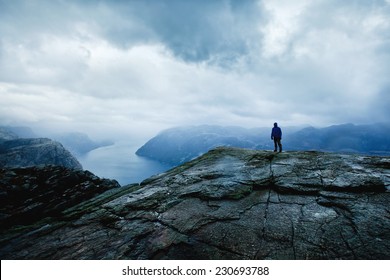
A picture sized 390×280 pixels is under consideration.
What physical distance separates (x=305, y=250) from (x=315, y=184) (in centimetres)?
655

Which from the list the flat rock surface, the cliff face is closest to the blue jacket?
the cliff face

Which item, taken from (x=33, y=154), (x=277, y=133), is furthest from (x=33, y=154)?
(x=277, y=133)

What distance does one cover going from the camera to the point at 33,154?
161875 mm

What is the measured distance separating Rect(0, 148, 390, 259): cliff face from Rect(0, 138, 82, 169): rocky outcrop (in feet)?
552

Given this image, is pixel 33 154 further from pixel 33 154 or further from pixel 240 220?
pixel 240 220

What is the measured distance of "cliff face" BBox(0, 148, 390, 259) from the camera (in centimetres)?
816

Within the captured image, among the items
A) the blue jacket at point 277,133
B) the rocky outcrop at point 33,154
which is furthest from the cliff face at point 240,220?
the rocky outcrop at point 33,154

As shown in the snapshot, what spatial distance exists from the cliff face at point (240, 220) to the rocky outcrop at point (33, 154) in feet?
552

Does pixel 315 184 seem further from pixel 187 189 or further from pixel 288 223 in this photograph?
pixel 187 189

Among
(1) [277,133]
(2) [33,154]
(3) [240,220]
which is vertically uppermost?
(1) [277,133]

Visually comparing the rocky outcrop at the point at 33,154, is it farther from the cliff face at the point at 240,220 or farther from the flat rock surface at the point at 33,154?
the cliff face at the point at 240,220

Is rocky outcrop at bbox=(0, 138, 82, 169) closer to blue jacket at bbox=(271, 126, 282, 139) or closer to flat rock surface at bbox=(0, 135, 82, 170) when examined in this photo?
Result: flat rock surface at bbox=(0, 135, 82, 170)

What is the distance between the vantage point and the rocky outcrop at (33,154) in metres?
150

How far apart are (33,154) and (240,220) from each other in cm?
20367
